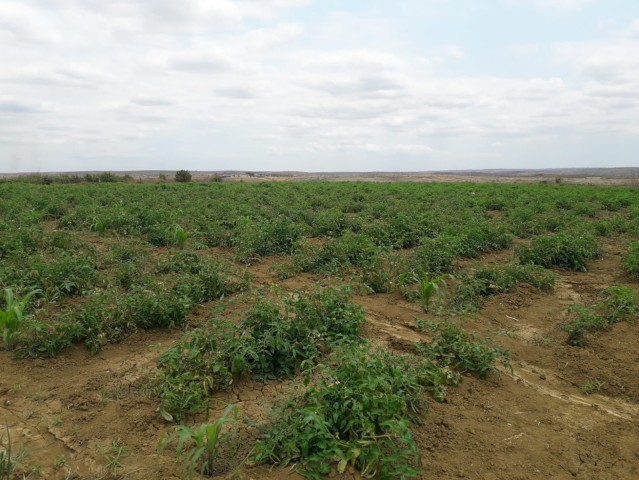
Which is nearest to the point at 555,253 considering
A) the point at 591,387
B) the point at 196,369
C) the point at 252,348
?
the point at 591,387

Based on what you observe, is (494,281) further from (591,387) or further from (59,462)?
(59,462)

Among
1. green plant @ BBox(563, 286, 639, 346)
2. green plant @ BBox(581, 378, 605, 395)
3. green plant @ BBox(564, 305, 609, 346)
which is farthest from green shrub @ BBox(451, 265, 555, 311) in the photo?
green plant @ BBox(581, 378, 605, 395)

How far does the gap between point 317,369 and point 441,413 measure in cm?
103

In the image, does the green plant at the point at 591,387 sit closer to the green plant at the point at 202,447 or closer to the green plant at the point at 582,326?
the green plant at the point at 582,326

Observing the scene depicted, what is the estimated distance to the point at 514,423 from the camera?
12.1ft

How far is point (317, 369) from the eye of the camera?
4059mm

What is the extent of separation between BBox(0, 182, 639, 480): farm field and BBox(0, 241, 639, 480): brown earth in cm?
1

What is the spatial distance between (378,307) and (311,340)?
6.42ft

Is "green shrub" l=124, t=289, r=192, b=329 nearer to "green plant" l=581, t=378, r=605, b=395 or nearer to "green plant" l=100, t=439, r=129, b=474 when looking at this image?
"green plant" l=100, t=439, r=129, b=474

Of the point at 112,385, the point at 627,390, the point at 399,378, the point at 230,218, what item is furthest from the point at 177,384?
the point at 230,218

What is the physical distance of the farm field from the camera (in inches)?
122

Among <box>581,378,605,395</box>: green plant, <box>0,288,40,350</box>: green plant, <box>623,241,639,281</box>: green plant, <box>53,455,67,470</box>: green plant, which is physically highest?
<box>0,288,40,350</box>: green plant

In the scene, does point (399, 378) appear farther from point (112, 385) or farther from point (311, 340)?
point (112, 385)

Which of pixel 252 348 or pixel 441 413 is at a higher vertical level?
pixel 252 348
